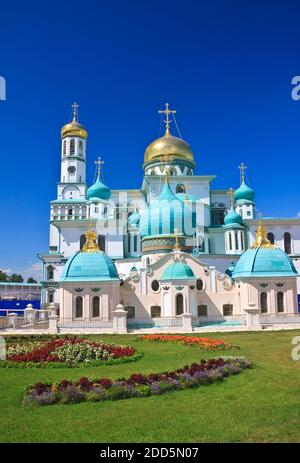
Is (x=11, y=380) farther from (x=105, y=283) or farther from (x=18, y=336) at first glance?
(x=105, y=283)

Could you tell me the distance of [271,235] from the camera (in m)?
45.6

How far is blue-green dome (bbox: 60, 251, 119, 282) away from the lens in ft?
87.0

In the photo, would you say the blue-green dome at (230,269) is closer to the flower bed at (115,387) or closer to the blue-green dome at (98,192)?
the blue-green dome at (98,192)

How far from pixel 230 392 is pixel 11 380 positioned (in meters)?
5.64

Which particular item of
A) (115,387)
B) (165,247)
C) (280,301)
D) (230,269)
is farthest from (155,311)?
(115,387)

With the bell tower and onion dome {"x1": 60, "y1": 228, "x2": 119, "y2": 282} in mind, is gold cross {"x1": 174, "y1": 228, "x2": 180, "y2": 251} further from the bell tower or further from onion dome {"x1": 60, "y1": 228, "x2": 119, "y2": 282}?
the bell tower

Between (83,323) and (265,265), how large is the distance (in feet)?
37.3

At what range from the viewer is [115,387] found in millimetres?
9938

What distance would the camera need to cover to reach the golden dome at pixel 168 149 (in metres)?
46.5

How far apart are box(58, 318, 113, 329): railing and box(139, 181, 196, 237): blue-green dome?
8.67 metres

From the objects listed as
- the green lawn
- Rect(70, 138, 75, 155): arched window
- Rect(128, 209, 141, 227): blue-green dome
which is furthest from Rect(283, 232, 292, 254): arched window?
the green lawn

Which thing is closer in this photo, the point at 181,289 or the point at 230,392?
the point at 230,392

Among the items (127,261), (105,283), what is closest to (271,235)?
(127,261)

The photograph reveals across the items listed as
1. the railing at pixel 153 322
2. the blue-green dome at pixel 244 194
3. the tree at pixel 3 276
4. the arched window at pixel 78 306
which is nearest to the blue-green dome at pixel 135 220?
the blue-green dome at pixel 244 194
